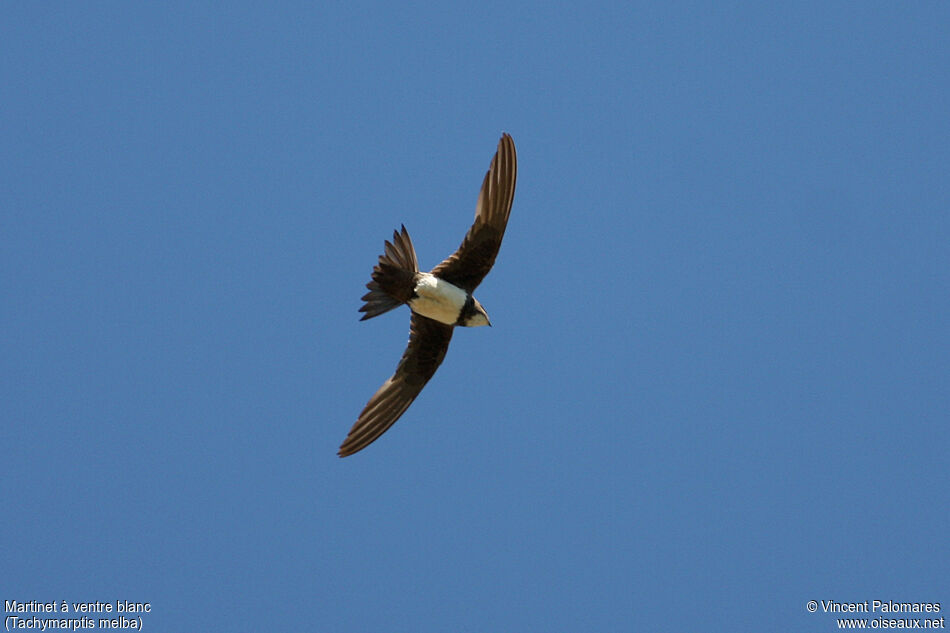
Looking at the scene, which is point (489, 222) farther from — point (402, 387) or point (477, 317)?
point (402, 387)

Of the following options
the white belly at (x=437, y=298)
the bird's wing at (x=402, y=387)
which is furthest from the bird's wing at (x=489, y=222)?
the bird's wing at (x=402, y=387)

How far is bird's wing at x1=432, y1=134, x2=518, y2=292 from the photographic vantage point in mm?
6832

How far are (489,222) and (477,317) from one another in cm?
71

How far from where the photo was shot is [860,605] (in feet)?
24.8

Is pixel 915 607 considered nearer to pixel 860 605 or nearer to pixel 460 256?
pixel 860 605

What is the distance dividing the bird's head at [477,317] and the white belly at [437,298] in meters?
0.10

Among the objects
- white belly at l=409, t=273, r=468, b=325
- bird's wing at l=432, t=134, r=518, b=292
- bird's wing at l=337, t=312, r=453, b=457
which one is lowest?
bird's wing at l=337, t=312, r=453, b=457

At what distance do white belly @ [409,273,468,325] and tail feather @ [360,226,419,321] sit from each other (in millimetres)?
74

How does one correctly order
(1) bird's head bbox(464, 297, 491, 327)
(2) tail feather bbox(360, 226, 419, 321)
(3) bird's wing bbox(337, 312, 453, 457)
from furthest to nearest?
(3) bird's wing bbox(337, 312, 453, 457) < (1) bird's head bbox(464, 297, 491, 327) < (2) tail feather bbox(360, 226, 419, 321)

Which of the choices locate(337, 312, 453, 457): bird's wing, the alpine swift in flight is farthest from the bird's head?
locate(337, 312, 453, 457): bird's wing

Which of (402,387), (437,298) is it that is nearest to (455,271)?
(437,298)

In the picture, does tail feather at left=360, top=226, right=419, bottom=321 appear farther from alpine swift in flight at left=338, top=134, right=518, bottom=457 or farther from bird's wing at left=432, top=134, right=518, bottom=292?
bird's wing at left=432, top=134, right=518, bottom=292

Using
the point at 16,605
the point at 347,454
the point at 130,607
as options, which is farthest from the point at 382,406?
the point at 16,605

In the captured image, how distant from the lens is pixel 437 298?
682cm
